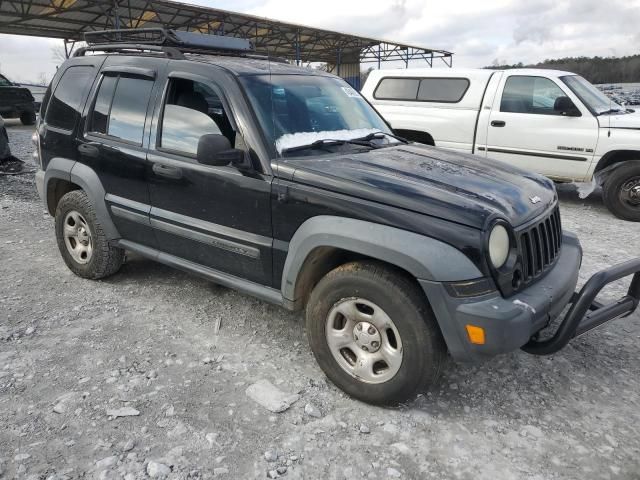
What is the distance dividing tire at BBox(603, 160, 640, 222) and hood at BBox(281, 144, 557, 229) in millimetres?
4036

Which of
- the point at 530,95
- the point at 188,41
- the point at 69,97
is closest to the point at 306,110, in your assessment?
the point at 188,41

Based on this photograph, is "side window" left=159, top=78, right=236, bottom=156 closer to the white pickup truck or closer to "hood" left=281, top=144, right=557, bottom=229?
"hood" left=281, top=144, right=557, bottom=229

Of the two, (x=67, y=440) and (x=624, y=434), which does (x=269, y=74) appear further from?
(x=624, y=434)

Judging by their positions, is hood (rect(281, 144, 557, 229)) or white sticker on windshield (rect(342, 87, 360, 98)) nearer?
hood (rect(281, 144, 557, 229))

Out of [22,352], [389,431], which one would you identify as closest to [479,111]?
[389,431]

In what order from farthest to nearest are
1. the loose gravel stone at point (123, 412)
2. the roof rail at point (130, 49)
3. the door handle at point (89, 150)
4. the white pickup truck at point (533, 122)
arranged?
the white pickup truck at point (533, 122) → the door handle at point (89, 150) → the roof rail at point (130, 49) → the loose gravel stone at point (123, 412)

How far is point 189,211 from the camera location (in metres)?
3.35

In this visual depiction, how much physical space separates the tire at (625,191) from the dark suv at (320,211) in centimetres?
394

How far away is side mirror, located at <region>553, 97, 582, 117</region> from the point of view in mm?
6723

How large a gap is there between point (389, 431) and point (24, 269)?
12.6 ft

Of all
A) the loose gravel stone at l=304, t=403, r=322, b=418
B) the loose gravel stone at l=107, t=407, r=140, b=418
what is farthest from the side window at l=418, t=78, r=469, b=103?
the loose gravel stone at l=107, t=407, r=140, b=418

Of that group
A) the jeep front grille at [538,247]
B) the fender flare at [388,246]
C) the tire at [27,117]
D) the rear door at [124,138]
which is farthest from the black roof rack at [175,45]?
the tire at [27,117]

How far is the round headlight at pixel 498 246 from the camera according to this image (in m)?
2.40

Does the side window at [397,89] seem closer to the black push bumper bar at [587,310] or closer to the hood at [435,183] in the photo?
the hood at [435,183]
